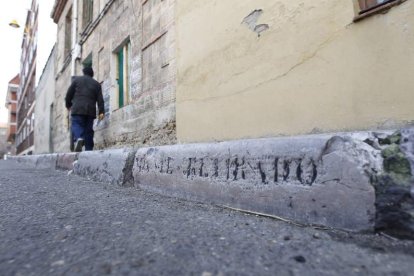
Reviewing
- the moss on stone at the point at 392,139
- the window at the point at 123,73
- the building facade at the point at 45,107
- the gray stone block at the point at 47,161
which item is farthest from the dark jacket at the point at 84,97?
the building facade at the point at 45,107

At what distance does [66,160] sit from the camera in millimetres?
5555

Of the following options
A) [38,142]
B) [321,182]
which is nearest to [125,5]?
[321,182]

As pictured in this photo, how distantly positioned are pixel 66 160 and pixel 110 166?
2442 millimetres

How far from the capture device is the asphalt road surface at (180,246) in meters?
1.09

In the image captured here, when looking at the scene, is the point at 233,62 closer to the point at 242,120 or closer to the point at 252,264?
the point at 242,120

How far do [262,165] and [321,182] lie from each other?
0.39m

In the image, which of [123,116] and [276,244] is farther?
[123,116]

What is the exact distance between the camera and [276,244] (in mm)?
1323

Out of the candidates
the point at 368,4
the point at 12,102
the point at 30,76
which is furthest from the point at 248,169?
the point at 12,102

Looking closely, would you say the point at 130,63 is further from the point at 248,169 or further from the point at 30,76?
the point at 30,76

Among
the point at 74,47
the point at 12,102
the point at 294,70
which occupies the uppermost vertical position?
the point at 12,102

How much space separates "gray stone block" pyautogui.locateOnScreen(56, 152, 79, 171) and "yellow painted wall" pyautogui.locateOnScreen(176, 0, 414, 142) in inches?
96.3

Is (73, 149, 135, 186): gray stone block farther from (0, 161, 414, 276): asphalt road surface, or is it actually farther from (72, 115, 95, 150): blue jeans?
(72, 115, 95, 150): blue jeans

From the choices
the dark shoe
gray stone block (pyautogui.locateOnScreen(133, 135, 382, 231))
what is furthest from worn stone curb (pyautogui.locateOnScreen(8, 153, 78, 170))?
gray stone block (pyautogui.locateOnScreen(133, 135, 382, 231))
